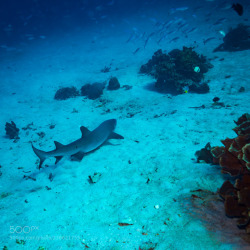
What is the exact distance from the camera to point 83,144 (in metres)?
6.98

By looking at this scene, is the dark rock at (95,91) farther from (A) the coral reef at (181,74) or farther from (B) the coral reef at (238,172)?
(B) the coral reef at (238,172)

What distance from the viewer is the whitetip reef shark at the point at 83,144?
642 cm

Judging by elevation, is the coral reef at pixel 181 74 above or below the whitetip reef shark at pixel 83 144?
above

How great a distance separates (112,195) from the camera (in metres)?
4.84

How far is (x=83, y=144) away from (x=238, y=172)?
5.22 m

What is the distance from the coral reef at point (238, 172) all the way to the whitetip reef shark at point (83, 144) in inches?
176

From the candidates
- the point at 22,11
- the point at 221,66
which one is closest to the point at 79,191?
the point at 221,66

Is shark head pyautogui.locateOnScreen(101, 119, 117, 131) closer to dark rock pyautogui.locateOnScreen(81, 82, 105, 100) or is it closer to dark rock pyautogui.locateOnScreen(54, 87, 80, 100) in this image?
dark rock pyautogui.locateOnScreen(81, 82, 105, 100)

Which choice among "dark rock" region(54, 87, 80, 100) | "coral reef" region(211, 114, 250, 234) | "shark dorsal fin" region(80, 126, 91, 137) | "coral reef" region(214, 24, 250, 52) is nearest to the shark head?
"shark dorsal fin" region(80, 126, 91, 137)

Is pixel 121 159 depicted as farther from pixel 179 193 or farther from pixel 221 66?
pixel 221 66

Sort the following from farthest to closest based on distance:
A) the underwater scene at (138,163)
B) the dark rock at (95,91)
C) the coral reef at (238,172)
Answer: the dark rock at (95,91) → the underwater scene at (138,163) → the coral reef at (238,172)

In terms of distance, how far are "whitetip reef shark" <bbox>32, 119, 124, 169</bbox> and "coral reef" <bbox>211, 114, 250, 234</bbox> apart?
447 centimetres

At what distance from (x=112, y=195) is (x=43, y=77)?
2278 cm

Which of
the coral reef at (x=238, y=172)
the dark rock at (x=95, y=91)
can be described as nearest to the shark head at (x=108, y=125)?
the coral reef at (x=238, y=172)
